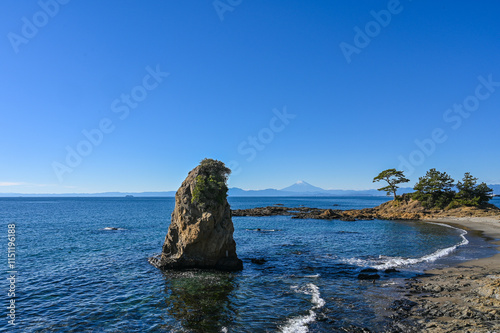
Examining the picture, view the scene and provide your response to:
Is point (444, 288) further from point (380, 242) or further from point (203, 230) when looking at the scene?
point (380, 242)

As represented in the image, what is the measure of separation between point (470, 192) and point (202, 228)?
8043 centimetres

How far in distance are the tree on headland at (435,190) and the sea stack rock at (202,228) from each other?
7163 cm

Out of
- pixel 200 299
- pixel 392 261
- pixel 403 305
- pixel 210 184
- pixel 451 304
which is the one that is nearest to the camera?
pixel 451 304

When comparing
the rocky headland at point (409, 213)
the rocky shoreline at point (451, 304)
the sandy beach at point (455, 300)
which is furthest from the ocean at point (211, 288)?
the rocky headland at point (409, 213)

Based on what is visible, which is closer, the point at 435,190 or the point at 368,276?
the point at 368,276

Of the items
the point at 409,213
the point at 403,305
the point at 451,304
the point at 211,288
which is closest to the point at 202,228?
the point at 211,288

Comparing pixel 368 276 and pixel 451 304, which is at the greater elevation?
pixel 451 304

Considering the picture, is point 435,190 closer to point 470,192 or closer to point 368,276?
point 470,192

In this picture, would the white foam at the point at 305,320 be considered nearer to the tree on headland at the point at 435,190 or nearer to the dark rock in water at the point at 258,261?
the dark rock in water at the point at 258,261

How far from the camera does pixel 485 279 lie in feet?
Answer: 66.8

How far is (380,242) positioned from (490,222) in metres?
30.8

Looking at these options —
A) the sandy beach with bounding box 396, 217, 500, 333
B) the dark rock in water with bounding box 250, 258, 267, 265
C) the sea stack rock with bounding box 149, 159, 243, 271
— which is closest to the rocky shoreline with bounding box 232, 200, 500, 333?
the sandy beach with bounding box 396, 217, 500, 333

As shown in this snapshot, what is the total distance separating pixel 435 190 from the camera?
78062 millimetres

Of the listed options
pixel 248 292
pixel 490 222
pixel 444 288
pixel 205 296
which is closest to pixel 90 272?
pixel 205 296
